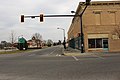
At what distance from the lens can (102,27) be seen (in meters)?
56.7

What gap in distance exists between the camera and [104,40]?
56375mm

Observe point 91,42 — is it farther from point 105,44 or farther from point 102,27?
point 102,27

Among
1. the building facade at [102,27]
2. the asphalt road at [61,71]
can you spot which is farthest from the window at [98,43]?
the asphalt road at [61,71]

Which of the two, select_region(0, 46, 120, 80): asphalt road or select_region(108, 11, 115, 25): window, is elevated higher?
select_region(108, 11, 115, 25): window

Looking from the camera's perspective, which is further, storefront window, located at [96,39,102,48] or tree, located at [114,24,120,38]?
storefront window, located at [96,39,102,48]

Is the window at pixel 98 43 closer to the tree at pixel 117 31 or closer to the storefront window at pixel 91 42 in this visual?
the storefront window at pixel 91 42

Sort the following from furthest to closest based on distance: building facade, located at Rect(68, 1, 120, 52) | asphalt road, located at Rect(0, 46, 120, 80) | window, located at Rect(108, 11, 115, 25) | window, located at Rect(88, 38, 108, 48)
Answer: window, located at Rect(108, 11, 115, 25), window, located at Rect(88, 38, 108, 48), building facade, located at Rect(68, 1, 120, 52), asphalt road, located at Rect(0, 46, 120, 80)

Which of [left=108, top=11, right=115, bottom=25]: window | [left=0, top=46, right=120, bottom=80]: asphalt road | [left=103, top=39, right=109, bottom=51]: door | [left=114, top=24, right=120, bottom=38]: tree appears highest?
[left=108, top=11, right=115, bottom=25]: window

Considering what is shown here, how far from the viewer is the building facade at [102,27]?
185 feet

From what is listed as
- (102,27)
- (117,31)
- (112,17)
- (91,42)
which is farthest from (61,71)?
(112,17)

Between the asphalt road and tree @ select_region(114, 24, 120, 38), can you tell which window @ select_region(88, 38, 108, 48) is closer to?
tree @ select_region(114, 24, 120, 38)

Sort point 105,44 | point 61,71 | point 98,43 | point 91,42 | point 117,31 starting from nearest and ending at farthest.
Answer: point 61,71 → point 117,31 → point 105,44 → point 98,43 → point 91,42

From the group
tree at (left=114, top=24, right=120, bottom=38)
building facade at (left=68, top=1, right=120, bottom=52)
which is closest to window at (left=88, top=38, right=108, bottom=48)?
building facade at (left=68, top=1, right=120, bottom=52)

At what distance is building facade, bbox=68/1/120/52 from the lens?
5631 centimetres
